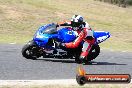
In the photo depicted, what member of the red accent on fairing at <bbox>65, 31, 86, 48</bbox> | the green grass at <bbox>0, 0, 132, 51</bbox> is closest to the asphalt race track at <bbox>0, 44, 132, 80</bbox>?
the red accent on fairing at <bbox>65, 31, 86, 48</bbox>

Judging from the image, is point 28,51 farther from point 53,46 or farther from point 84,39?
point 84,39

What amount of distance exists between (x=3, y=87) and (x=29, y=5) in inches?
1163

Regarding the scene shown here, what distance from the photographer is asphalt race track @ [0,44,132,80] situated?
1196cm

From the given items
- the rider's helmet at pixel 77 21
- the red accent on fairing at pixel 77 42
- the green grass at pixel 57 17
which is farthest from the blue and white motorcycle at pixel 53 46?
the green grass at pixel 57 17

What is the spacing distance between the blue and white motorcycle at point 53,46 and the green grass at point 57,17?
940 centimetres

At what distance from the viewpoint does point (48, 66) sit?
1368cm

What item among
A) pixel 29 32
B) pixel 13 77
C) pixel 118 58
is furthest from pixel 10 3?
pixel 13 77

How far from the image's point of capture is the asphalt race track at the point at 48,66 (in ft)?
39.2

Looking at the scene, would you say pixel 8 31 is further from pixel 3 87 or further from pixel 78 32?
pixel 3 87

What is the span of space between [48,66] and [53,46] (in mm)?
1664

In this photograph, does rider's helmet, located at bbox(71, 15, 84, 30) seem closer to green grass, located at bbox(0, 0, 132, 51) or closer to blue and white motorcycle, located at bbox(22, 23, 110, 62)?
blue and white motorcycle, located at bbox(22, 23, 110, 62)

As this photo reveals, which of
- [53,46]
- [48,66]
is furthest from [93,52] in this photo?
[48,66]

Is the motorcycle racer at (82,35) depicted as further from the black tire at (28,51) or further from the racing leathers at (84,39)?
the black tire at (28,51)

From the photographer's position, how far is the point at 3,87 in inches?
384
